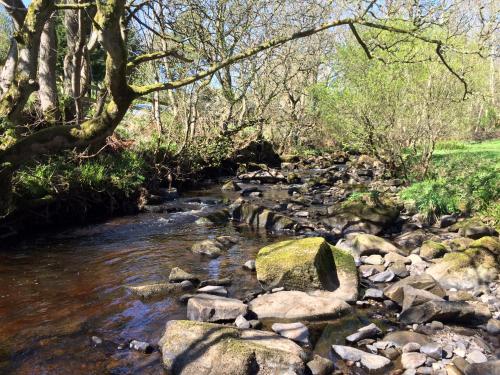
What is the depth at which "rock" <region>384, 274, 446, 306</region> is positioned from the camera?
666 centimetres

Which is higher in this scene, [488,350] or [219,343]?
[219,343]

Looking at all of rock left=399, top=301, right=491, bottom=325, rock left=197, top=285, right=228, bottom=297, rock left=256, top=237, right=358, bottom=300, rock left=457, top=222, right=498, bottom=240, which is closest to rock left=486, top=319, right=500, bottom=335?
rock left=399, top=301, right=491, bottom=325

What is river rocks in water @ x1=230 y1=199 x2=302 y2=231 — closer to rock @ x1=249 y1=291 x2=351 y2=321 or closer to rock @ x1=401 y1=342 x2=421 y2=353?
rock @ x1=249 y1=291 x2=351 y2=321

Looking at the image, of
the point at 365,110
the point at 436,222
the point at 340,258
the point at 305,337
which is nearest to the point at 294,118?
the point at 365,110

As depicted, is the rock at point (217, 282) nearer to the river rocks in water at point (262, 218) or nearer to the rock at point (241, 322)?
the rock at point (241, 322)

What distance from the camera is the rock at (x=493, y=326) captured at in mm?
5617

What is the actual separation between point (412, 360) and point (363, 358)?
20.6 inches

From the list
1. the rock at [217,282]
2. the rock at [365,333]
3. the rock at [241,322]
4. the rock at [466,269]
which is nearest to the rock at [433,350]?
the rock at [365,333]

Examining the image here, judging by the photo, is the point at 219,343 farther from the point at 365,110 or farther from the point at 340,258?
the point at 365,110

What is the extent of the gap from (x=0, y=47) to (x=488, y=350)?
37.7m

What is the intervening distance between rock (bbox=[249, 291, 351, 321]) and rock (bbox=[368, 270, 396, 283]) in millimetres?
1467

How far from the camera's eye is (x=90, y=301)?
6.56 metres

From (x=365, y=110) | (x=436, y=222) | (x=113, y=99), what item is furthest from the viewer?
(x=365, y=110)

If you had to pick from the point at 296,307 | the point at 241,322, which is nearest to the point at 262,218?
the point at 296,307
